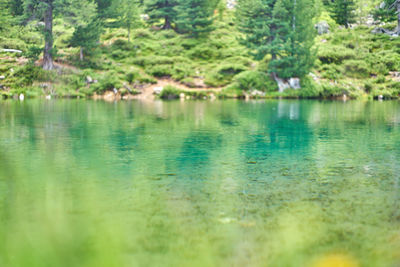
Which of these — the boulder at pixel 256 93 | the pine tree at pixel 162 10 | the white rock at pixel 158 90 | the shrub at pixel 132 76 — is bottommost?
the boulder at pixel 256 93

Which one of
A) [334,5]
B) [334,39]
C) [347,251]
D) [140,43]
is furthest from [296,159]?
[334,5]

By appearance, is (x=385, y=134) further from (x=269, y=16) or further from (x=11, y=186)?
(x=269, y=16)

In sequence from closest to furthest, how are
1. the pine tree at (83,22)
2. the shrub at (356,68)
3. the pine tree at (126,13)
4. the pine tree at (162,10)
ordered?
the pine tree at (83,22) → the shrub at (356,68) → the pine tree at (126,13) → the pine tree at (162,10)

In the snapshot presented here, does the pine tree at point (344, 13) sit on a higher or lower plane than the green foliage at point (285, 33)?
higher

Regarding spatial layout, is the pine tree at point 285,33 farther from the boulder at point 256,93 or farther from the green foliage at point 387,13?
the green foliage at point 387,13

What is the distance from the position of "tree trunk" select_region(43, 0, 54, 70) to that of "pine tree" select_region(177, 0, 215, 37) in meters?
13.6

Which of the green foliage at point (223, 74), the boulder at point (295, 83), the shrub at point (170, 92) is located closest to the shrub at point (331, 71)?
the boulder at point (295, 83)

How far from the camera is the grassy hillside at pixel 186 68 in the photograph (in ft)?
103

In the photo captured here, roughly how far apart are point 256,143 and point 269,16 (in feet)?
90.1

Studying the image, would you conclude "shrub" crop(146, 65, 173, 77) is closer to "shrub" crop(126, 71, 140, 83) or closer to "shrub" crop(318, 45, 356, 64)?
"shrub" crop(126, 71, 140, 83)

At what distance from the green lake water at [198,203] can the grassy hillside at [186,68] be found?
2367 centimetres

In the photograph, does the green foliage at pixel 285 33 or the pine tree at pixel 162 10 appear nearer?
the green foliage at pixel 285 33

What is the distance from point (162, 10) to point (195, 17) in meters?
3.99

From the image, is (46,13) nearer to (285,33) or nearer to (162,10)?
(162,10)
